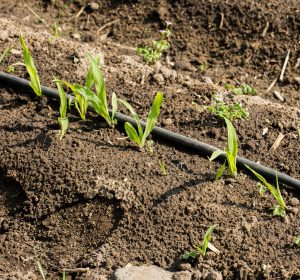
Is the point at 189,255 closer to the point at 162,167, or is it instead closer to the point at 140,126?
the point at 162,167

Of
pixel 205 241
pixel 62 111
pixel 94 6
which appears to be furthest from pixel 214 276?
pixel 94 6

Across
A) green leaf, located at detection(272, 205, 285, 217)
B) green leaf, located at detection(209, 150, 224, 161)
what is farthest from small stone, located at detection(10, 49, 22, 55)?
green leaf, located at detection(272, 205, 285, 217)

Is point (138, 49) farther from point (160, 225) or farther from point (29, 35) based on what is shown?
point (160, 225)

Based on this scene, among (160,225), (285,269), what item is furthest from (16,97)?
(285,269)

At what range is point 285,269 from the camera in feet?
13.0

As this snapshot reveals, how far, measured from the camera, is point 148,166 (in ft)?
14.6

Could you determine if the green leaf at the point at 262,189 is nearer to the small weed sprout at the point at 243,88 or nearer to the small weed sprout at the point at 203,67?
the small weed sprout at the point at 243,88

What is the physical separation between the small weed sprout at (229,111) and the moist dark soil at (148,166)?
0.06 metres

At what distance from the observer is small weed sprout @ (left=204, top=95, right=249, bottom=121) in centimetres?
481

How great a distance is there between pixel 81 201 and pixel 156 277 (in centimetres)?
75

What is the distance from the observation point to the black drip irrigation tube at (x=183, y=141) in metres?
4.44

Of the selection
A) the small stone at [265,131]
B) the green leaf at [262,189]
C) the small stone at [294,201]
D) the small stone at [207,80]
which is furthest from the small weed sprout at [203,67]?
the small stone at [294,201]

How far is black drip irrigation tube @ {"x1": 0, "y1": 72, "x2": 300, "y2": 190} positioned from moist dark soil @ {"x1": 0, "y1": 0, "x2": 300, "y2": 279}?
53mm

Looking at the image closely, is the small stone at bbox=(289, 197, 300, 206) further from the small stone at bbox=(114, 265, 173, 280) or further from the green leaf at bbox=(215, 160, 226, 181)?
the small stone at bbox=(114, 265, 173, 280)
